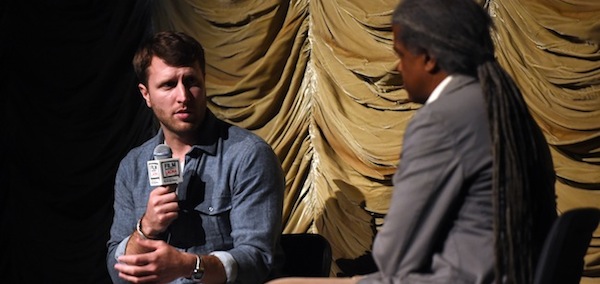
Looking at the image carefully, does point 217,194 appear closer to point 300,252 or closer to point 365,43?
point 300,252

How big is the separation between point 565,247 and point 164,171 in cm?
107

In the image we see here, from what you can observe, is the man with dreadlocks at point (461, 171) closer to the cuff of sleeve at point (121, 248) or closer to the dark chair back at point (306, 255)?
the dark chair back at point (306, 255)

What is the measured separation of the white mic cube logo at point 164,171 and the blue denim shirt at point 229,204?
27cm

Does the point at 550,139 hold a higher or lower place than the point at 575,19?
lower

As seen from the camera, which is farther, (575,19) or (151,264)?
(575,19)

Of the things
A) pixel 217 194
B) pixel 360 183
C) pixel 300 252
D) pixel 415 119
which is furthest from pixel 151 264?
pixel 360 183

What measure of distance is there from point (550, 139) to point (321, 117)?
95 centimetres

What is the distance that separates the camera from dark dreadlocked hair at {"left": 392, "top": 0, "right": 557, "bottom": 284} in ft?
5.50

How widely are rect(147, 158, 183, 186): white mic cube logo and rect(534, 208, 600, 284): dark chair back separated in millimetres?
1030

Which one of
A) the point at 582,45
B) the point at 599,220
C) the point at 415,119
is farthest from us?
the point at 582,45

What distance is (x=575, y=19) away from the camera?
119 inches

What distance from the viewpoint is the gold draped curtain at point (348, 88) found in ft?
10.0

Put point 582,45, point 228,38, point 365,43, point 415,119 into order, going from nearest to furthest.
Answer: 1. point 415,119
2. point 582,45
3. point 365,43
4. point 228,38

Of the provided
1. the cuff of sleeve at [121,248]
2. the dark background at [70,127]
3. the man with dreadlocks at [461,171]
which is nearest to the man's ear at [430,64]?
the man with dreadlocks at [461,171]
